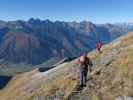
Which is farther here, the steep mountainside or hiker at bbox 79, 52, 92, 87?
the steep mountainside

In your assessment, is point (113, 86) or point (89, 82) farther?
point (89, 82)

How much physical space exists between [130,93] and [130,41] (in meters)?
21.5

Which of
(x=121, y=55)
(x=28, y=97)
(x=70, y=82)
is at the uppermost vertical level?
(x=121, y=55)

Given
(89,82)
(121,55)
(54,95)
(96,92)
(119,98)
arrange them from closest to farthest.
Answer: (119,98) < (96,92) < (89,82) < (54,95) < (121,55)

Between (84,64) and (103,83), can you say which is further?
(103,83)

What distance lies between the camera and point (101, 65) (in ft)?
143

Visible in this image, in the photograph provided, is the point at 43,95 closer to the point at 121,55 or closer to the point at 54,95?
the point at 54,95

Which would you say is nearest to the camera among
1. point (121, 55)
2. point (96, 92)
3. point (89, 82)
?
point (96, 92)

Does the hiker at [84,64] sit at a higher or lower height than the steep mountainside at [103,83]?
higher

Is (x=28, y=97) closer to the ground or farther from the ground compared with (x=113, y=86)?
closer to the ground

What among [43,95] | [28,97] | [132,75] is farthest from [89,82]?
[28,97]

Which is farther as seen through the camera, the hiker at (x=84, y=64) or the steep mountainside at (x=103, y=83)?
the steep mountainside at (x=103, y=83)

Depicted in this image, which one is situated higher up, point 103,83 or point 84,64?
point 84,64

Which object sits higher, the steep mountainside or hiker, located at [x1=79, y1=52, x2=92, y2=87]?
hiker, located at [x1=79, y1=52, x2=92, y2=87]
